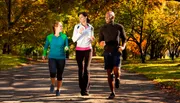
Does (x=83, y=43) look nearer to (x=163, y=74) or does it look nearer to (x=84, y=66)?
(x=84, y=66)

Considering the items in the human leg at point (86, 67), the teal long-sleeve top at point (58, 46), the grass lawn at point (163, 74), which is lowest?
the grass lawn at point (163, 74)

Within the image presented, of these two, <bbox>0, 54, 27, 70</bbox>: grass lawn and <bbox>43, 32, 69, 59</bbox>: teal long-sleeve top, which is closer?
<bbox>43, 32, 69, 59</bbox>: teal long-sleeve top

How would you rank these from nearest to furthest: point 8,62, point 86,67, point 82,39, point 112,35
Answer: point 112,35 → point 82,39 → point 86,67 → point 8,62

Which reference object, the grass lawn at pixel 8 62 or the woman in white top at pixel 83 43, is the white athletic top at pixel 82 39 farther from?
the grass lawn at pixel 8 62

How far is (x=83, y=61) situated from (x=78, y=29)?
84 cm

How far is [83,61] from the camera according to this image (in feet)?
33.6

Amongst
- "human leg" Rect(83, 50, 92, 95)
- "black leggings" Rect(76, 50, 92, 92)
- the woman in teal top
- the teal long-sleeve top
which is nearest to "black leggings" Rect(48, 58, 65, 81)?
the woman in teal top

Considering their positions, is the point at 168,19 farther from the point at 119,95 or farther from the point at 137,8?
the point at 119,95

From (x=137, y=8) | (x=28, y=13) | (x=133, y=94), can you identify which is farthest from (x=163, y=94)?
(x=28, y=13)

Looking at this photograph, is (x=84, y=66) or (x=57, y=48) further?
(x=84, y=66)

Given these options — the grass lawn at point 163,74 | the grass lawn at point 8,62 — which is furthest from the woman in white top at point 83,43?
the grass lawn at point 8,62

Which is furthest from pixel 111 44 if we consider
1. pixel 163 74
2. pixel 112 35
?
pixel 163 74

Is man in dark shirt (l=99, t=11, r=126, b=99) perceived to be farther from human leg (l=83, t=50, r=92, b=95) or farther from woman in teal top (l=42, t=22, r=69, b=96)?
woman in teal top (l=42, t=22, r=69, b=96)

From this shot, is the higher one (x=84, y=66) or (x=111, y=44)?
(x=111, y=44)
